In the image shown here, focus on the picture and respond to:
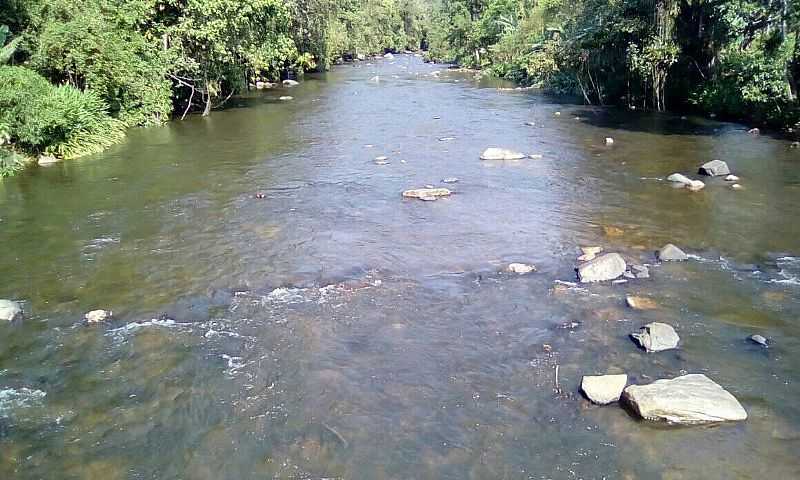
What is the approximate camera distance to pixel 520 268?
41.2 ft

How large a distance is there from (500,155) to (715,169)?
6.67 m

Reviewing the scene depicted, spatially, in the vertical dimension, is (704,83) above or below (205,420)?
above

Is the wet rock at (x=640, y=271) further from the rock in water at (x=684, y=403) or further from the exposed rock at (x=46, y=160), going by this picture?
the exposed rock at (x=46, y=160)

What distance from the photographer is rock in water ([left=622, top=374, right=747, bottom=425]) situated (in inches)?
310

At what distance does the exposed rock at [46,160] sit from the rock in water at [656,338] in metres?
20.3

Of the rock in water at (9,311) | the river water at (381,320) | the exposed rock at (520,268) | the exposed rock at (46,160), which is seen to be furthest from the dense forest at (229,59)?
the exposed rock at (520,268)

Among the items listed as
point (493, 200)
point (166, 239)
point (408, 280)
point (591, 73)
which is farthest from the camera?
point (591, 73)

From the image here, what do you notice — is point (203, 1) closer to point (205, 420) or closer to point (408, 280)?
point (408, 280)

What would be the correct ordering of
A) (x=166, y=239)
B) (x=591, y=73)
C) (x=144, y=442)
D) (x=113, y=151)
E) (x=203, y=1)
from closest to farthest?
(x=144, y=442) < (x=166, y=239) < (x=113, y=151) < (x=203, y=1) < (x=591, y=73)

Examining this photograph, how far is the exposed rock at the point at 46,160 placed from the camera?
22703 millimetres

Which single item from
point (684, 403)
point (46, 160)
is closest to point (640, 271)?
point (684, 403)

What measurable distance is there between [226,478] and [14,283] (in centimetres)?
753

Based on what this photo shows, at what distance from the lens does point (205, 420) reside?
8133 millimetres

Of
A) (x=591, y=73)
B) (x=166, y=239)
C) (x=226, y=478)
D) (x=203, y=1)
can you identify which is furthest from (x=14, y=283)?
(x=591, y=73)
